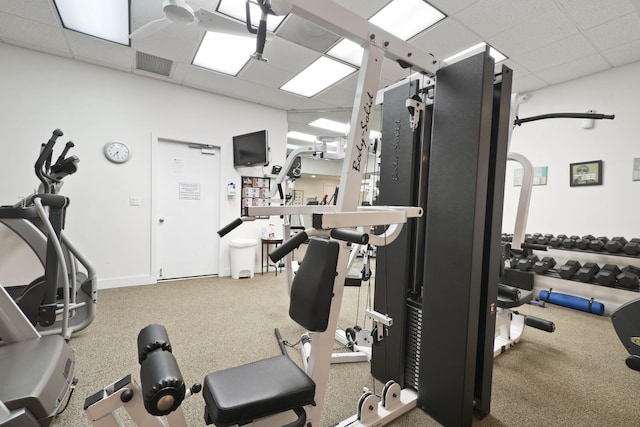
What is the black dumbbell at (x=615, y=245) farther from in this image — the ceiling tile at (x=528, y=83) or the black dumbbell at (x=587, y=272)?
the ceiling tile at (x=528, y=83)

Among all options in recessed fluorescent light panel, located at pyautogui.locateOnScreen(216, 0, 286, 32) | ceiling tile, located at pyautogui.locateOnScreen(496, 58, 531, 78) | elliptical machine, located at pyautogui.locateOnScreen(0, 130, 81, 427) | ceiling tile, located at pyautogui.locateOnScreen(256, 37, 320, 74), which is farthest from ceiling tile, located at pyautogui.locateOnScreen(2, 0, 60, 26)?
ceiling tile, located at pyautogui.locateOnScreen(496, 58, 531, 78)

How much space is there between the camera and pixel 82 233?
11.7 ft

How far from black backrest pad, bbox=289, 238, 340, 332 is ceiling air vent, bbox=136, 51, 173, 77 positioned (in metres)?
3.65

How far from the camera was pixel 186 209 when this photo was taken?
14.3 feet

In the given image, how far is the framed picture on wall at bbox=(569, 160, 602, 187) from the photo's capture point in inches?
135

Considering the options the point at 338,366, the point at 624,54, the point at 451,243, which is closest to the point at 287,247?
the point at 451,243

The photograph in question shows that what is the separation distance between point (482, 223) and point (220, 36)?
10.1ft

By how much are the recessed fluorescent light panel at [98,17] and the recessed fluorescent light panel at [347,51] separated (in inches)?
78.0

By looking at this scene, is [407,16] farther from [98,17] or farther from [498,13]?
[98,17]

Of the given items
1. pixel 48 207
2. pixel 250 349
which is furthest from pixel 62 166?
pixel 250 349

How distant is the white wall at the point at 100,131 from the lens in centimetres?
321

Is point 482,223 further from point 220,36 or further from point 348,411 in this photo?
point 220,36

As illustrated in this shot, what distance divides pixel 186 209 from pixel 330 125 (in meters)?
3.47

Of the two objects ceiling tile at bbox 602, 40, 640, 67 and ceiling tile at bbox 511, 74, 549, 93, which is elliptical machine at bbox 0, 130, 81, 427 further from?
ceiling tile at bbox 602, 40, 640, 67
